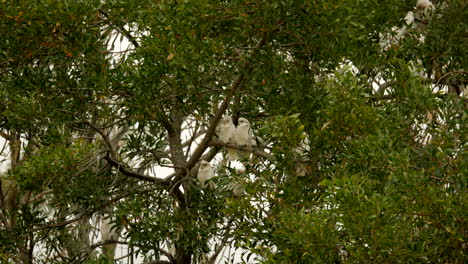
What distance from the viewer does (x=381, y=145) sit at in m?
3.24

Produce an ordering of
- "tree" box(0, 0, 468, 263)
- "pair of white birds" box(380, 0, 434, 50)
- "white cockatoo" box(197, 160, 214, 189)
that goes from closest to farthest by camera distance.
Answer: "tree" box(0, 0, 468, 263) → "white cockatoo" box(197, 160, 214, 189) → "pair of white birds" box(380, 0, 434, 50)

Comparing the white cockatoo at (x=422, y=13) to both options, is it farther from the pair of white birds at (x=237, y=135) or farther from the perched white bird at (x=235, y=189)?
the perched white bird at (x=235, y=189)

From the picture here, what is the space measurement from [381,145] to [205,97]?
55.9 inches

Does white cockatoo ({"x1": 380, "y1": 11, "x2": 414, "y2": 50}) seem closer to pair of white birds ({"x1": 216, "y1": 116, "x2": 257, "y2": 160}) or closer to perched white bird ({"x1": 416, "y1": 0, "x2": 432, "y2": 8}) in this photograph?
perched white bird ({"x1": 416, "y1": 0, "x2": 432, "y2": 8})

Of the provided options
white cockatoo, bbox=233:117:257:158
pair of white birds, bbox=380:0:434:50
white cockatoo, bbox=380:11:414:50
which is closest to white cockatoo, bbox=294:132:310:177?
white cockatoo, bbox=233:117:257:158

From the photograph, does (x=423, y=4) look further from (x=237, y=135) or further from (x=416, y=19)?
(x=237, y=135)

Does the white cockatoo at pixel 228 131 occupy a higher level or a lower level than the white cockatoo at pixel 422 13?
lower

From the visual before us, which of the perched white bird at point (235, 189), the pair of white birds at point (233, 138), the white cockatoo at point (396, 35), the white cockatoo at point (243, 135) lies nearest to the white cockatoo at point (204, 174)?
the pair of white birds at point (233, 138)

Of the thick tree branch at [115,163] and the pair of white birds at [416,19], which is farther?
the pair of white birds at [416,19]

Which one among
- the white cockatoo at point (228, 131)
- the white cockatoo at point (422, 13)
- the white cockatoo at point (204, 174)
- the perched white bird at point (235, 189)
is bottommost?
the perched white bird at point (235, 189)

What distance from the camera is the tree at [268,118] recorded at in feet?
10.0

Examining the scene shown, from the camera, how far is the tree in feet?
10.0

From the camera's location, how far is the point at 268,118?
418cm

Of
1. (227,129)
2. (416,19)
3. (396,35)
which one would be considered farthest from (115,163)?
(416,19)
